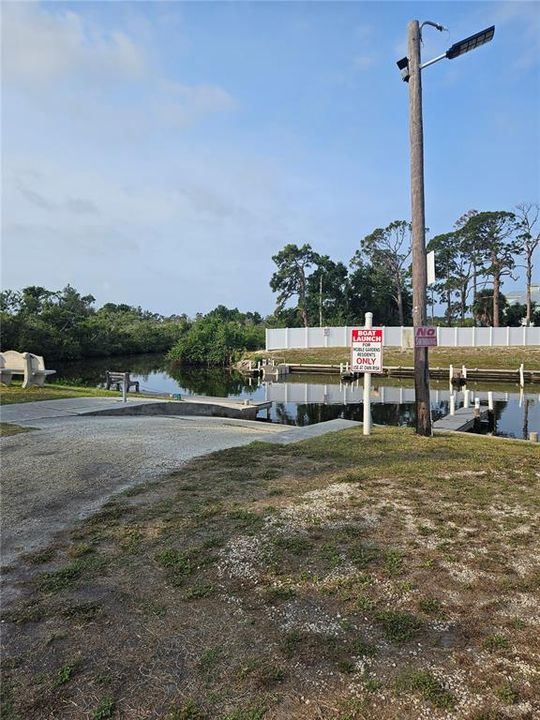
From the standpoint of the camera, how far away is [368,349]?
7.49 m

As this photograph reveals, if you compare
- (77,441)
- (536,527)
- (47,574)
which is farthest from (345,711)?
(77,441)

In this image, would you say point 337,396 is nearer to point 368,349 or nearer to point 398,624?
point 368,349

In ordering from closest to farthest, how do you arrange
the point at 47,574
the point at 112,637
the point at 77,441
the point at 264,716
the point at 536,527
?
the point at 264,716 < the point at 112,637 < the point at 47,574 < the point at 536,527 < the point at 77,441

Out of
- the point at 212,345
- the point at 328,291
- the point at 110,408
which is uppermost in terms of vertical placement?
the point at 328,291

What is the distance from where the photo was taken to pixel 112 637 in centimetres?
222

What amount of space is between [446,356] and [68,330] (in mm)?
33719

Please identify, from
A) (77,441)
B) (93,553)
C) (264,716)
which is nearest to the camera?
(264,716)

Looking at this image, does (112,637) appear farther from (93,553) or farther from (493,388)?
(493,388)

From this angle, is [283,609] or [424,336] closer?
[283,609]

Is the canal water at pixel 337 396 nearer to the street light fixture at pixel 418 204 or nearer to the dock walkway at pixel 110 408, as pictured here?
the dock walkway at pixel 110 408

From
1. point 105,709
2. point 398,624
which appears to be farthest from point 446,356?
point 105,709

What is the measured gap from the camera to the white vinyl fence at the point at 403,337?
119 ft

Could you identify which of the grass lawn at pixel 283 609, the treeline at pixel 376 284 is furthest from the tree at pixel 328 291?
the grass lawn at pixel 283 609

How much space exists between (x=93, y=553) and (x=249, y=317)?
72.1 meters
